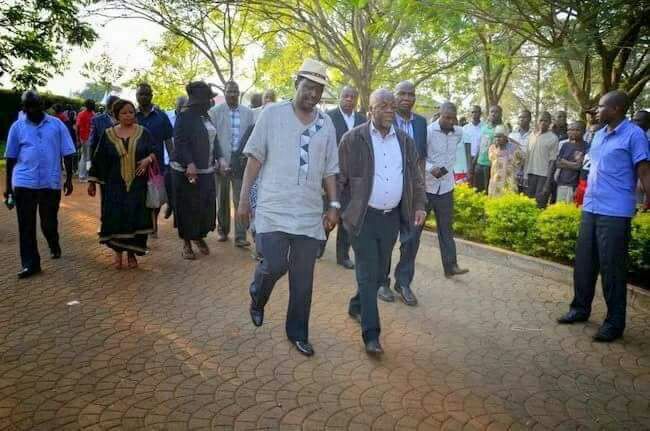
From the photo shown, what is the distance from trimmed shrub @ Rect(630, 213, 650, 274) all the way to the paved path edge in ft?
0.81

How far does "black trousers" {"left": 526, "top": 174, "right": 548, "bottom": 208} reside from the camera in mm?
9076

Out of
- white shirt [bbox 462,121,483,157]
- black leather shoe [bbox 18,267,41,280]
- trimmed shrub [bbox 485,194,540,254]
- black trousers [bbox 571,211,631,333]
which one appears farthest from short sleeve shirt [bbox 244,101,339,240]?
white shirt [bbox 462,121,483,157]

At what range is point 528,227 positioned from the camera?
277 inches

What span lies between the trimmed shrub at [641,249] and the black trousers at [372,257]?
121 inches

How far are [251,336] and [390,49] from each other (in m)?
12.1

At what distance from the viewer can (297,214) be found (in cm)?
388

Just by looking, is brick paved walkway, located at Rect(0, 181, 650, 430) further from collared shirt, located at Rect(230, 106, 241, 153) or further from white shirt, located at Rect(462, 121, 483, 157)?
white shirt, located at Rect(462, 121, 483, 157)

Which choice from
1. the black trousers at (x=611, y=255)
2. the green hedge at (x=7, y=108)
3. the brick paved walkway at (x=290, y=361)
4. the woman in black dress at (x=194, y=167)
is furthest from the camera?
the green hedge at (x=7, y=108)

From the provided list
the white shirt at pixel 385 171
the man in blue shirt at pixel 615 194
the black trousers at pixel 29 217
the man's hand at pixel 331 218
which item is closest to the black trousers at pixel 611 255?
the man in blue shirt at pixel 615 194

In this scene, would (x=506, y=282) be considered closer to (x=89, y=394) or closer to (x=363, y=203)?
(x=363, y=203)

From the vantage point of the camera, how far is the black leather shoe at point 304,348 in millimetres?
4059

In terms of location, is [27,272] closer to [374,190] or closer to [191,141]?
[191,141]

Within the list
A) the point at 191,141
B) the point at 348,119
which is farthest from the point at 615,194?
the point at 191,141

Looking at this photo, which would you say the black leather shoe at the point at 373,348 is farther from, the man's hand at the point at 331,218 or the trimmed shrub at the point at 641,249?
→ the trimmed shrub at the point at 641,249
